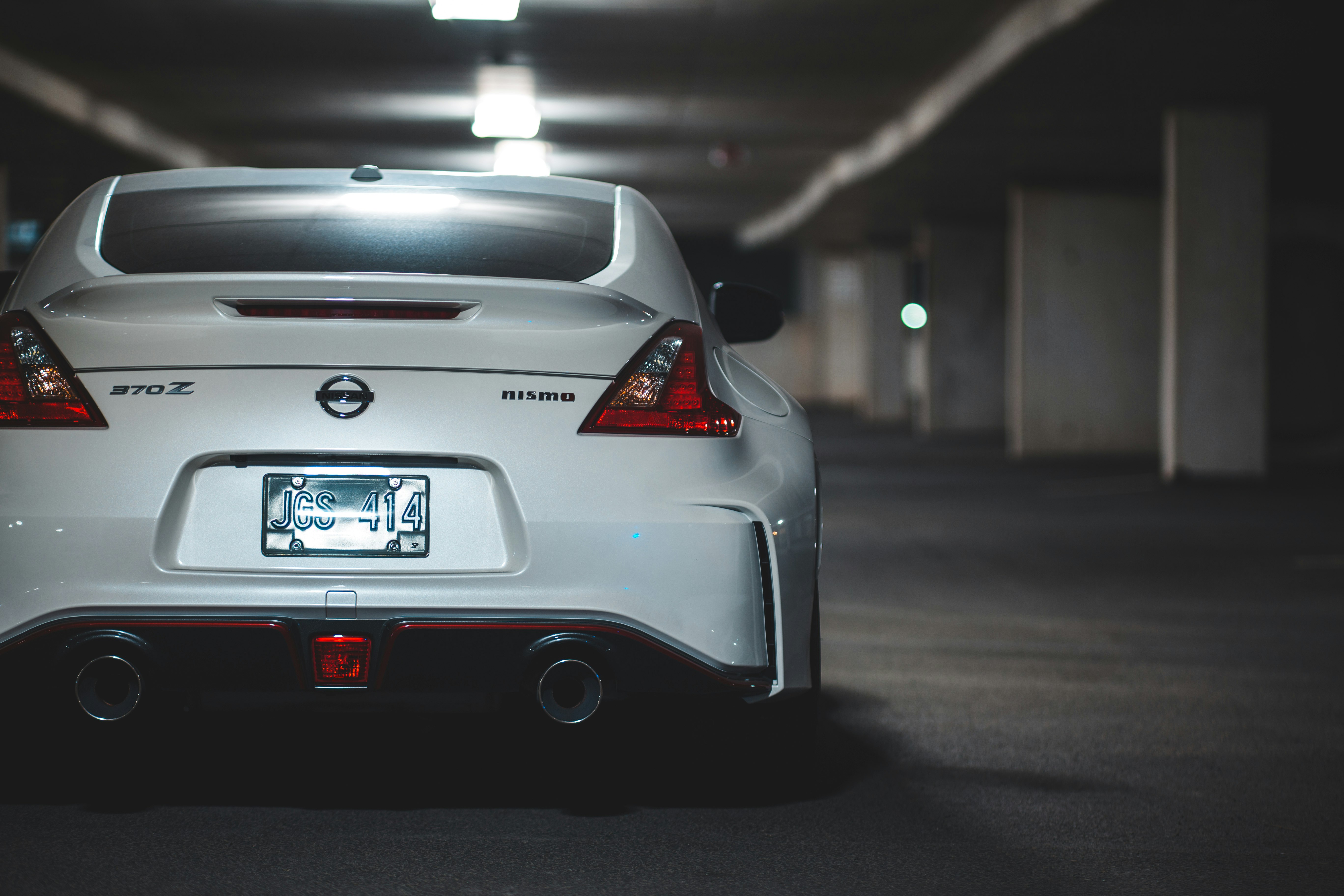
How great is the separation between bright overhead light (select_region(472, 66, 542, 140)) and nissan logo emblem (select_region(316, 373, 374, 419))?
1437 centimetres

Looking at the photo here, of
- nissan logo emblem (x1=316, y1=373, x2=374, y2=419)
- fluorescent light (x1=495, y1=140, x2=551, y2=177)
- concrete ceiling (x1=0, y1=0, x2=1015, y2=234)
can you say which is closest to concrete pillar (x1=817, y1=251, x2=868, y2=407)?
concrete ceiling (x1=0, y1=0, x2=1015, y2=234)

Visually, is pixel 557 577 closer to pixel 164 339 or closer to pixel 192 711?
pixel 164 339

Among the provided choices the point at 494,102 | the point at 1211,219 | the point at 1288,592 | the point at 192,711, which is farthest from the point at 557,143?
the point at 192,711

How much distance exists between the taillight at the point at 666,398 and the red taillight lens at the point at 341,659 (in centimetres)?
61

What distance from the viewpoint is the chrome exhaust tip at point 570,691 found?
9.76 ft

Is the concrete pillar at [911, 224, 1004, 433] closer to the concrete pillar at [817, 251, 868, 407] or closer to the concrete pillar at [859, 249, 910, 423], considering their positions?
the concrete pillar at [859, 249, 910, 423]

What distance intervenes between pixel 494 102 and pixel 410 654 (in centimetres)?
1499

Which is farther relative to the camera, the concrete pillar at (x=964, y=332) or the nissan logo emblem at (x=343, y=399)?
the concrete pillar at (x=964, y=332)

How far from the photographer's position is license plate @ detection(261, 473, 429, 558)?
9.65ft

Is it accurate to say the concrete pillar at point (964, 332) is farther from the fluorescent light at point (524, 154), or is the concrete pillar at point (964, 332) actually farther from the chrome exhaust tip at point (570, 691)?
the chrome exhaust tip at point (570, 691)

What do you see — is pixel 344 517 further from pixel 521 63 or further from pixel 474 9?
pixel 521 63

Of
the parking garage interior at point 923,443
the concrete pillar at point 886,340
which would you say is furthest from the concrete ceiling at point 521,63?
the concrete pillar at point 886,340

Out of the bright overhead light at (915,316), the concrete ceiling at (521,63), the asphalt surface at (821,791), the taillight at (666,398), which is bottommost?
the asphalt surface at (821,791)

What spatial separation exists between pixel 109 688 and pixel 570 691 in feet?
3.00
